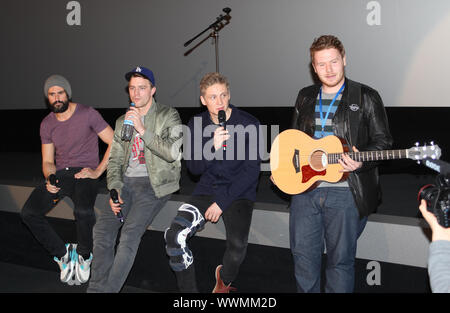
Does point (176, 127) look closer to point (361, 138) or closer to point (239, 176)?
point (239, 176)

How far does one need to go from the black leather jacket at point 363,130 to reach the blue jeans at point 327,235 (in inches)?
2.5

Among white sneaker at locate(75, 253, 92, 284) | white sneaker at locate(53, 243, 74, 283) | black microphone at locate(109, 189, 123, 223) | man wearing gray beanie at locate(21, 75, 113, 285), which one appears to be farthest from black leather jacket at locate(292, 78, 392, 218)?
white sneaker at locate(53, 243, 74, 283)

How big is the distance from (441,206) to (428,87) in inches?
142

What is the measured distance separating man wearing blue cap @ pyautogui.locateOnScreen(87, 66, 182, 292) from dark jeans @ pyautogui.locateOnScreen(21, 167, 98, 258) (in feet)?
1.19

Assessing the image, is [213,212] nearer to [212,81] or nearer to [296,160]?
[296,160]

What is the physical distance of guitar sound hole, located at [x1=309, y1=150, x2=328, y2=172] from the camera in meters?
2.31

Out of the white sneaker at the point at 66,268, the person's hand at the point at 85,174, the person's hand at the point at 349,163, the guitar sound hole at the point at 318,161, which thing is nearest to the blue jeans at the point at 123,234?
the person's hand at the point at 85,174

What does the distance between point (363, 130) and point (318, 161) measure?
0.89ft

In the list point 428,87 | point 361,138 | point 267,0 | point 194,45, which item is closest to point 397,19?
point 428,87

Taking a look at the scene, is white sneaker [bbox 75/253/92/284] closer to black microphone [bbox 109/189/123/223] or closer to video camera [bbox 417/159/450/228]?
black microphone [bbox 109/189/123/223]

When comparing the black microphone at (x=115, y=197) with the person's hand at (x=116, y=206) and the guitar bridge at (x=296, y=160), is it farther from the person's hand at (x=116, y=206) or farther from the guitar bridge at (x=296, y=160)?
the guitar bridge at (x=296, y=160)

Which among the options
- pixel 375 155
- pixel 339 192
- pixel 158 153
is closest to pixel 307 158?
pixel 339 192

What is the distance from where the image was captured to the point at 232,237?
2.56 meters

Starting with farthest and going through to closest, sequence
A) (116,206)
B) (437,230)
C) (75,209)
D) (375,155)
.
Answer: (75,209) < (116,206) < (375,155) < (437,230)
